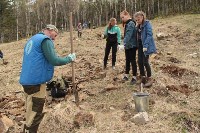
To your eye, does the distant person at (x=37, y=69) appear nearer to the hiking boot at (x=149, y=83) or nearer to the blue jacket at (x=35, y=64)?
the blue jacket at (x=35, y=64)

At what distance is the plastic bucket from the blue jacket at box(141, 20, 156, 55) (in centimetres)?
139

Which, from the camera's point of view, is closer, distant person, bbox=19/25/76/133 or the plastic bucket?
distant person, bbox=19/25/76/133

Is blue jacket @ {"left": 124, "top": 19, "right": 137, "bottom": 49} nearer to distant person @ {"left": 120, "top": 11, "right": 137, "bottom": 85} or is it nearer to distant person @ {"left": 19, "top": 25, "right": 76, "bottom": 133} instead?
distant person @ {"left": 120, "top": 11, "right": 137, "bottom": 85}

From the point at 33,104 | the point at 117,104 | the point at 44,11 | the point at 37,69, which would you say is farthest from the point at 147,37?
the point at 44,11

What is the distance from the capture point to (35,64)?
5250mm

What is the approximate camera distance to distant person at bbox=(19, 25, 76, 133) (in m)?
5.22

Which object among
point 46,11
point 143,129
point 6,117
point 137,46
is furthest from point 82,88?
point 46,11

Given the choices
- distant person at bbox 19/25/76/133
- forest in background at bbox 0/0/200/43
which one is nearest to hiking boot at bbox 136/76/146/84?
distant person at bbox 19/25/76/133

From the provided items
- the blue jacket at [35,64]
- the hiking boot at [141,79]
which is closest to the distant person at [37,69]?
the blue jacket at [35,64]

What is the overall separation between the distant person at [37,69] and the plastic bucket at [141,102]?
173 centimetres

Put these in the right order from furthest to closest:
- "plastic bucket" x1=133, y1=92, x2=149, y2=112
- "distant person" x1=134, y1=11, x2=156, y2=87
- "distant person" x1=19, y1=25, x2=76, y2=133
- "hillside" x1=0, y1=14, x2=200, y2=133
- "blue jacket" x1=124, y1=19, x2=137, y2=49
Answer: "blue jacket" x1=124, y1=19, x2=137, y2=49 → "distant person" x1=134, y1=11, x2=156, y2=87 → "plastic bucket" x1=133, y1=92, x2=149, y2=112 → "hillside" x1=0, y1=14, x2=200, y2=133 → "distant person" x1=19, y1=25, x2=76, y2=133

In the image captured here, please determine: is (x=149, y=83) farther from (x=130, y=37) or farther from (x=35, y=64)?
(x=35, y=64)

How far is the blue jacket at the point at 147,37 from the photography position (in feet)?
24.6

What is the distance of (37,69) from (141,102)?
217 centimetres
